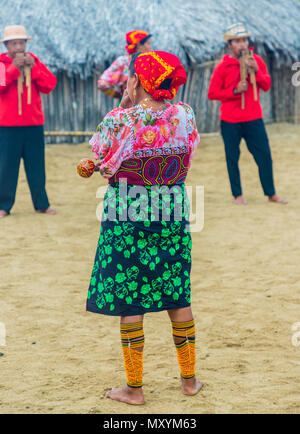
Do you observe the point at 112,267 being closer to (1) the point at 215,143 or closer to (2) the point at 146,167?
(2) the point at 146,167

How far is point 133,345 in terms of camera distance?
322 cm

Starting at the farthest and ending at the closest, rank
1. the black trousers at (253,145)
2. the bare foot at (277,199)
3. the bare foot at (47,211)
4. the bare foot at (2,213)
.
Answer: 1. the bare foot at (277,199)
2. the black trousers at (253,145)
3. the bare foot at (47,211)
4. the bare foot at (2,213)

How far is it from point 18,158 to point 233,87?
243 centimetres

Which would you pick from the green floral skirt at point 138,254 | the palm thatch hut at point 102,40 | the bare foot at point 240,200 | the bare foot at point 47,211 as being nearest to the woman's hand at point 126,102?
the green floral skirt at point 138,254

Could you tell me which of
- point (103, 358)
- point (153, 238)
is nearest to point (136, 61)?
point (153, 238)

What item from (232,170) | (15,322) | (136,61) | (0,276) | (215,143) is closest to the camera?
(136,61)

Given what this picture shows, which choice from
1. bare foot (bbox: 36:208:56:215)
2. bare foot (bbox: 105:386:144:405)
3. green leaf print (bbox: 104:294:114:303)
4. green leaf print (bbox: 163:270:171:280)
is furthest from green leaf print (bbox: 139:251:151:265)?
bare foot (bbox: 36:208:56:215)

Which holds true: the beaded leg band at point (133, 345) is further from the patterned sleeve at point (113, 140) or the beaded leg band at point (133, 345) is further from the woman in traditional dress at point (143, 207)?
the patterned sleeve at point (113, 140)

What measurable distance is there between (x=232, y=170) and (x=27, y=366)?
460 centimetres

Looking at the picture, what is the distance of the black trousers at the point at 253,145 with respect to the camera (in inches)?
298

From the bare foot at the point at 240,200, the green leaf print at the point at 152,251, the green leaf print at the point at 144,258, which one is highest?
the green leaf print at the point at 152,251

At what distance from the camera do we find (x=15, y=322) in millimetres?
4355

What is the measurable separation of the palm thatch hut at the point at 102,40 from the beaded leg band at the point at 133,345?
9.15 meters

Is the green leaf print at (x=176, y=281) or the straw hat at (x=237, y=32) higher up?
the straw hat at (x=237, y=32)
